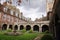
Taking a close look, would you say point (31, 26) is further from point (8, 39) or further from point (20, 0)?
point (20, 0)

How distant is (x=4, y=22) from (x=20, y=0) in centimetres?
3884

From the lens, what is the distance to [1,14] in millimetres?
43438

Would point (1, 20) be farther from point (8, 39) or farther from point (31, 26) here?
point (8, 39)

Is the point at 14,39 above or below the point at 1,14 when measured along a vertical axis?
below

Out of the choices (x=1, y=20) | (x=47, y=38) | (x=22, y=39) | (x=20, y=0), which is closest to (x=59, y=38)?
(x=20, y=0)

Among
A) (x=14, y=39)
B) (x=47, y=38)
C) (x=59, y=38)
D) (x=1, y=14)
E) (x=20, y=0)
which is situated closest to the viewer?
(x=20, y=0)

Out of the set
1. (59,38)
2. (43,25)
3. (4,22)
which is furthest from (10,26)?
(59,38)

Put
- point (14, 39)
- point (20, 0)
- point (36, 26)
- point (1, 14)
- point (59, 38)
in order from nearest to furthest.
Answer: point (20, 0)
point (59, 38)
point (14, 39)
point (1, 14)
point (36, 26)

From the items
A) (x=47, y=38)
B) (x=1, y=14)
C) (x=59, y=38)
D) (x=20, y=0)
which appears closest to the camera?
(x=20, y=0)

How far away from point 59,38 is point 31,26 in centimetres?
3869

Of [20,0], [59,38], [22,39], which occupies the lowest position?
[22,39]

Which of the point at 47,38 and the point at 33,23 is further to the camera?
the point at 33,23

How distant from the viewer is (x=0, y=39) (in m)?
21.2

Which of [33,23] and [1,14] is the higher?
[1,14]
